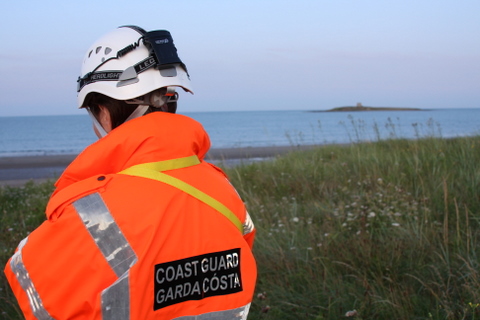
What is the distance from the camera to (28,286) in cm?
146

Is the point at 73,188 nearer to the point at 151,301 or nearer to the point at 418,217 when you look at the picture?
the point at 151,301

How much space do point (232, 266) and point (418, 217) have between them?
364 centimetres

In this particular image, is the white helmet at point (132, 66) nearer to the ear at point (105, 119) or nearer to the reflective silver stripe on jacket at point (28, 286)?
the ear at point (105, 119)

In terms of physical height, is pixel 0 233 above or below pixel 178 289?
below

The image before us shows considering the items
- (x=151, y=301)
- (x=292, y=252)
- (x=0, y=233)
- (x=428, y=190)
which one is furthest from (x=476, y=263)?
(x=0, y=233)

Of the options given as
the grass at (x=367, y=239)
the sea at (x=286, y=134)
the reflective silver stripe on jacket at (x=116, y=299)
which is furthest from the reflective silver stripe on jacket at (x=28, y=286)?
the sea at (x=286, y=134)

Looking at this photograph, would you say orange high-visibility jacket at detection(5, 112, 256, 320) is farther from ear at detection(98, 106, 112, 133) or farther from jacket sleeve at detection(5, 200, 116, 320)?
ear at detection(98, 106, 112, 133)

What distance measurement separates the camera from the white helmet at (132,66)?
1.79 metres

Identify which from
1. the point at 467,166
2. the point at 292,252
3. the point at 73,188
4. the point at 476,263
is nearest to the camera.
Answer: the point at 73,188

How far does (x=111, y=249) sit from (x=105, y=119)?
654mm

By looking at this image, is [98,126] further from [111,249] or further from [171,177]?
[111,249]

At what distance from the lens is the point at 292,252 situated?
14.4 feet

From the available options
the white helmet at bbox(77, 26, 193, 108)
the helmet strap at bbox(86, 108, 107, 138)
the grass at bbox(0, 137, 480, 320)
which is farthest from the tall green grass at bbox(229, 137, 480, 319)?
the white helmet at bbox(77, 26, 193, 108)

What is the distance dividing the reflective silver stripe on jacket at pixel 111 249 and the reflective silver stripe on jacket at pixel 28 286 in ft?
0.65
